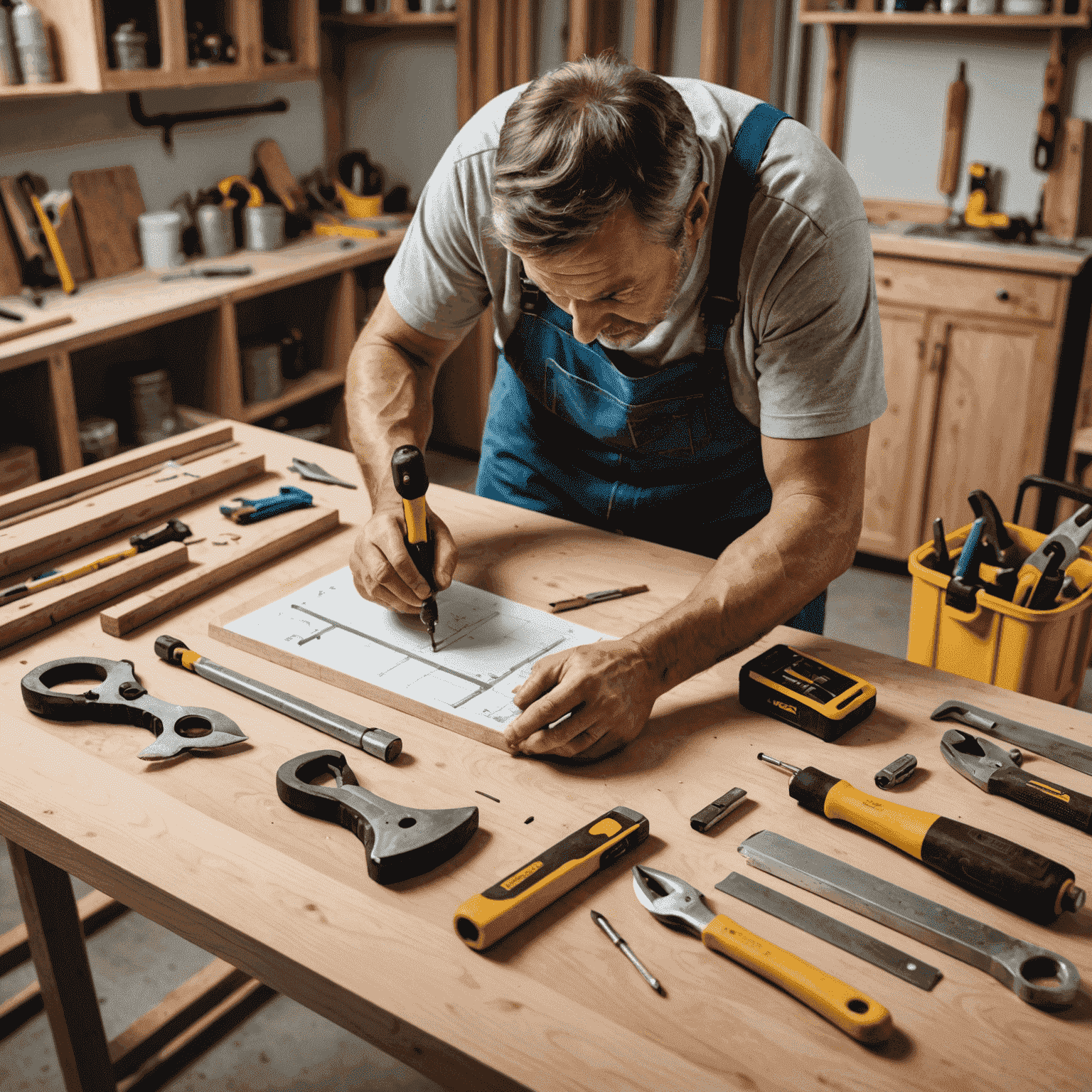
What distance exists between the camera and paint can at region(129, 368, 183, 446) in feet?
11.0

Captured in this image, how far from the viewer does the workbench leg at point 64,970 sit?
140 centimetres

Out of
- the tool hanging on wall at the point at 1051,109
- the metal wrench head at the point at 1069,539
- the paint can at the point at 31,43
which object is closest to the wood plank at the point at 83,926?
the metal wrench head at the point at 1069,539

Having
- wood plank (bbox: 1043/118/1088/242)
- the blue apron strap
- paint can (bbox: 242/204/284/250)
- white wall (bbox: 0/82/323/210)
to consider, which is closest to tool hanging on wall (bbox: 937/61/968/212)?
wood plank (bbox: 1043/118/1088/242)

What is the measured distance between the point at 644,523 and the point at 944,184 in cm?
262

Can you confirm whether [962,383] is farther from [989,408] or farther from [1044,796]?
[1044,796]

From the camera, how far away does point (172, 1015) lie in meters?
1.91

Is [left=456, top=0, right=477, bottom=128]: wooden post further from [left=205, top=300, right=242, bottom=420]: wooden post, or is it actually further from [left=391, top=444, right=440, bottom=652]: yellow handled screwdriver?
[left=391, top=444, right=440, bottom=652]: yellow handled screwdriver

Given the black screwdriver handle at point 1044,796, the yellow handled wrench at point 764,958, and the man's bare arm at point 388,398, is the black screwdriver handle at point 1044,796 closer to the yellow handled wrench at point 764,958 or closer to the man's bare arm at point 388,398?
the yellow handled wrench at point 764,958

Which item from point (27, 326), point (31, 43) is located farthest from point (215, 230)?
point (27, 326)

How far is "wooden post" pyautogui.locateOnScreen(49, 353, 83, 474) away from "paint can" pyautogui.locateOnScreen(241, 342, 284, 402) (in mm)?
789

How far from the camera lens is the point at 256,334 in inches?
156

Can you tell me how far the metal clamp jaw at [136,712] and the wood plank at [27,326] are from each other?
1.79 metres

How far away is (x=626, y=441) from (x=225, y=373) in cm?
210

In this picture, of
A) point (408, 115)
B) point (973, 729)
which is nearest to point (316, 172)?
point (408, 115)
